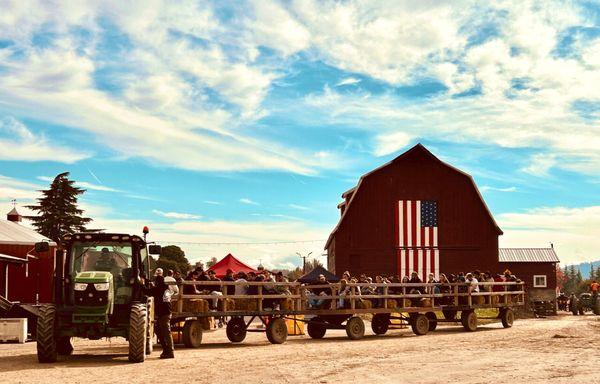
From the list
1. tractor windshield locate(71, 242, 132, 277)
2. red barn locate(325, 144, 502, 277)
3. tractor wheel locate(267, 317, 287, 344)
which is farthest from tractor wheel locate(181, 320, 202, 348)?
red barn locate(325, 144, 502, 277)

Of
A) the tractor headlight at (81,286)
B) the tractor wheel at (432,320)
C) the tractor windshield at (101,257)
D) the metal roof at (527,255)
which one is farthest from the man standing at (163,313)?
the metal roof at (527,255)

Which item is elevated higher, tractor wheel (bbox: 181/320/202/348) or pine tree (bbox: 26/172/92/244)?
pine tree (bbox: 26/172/92/244)

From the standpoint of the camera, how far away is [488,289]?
27719 millimetres

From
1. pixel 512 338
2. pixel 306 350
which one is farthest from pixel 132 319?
pixel 512 338

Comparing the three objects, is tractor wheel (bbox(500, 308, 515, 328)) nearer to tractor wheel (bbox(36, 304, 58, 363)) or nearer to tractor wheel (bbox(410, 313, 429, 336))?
tractor wheel (bbox(410, 313, 429, 336))

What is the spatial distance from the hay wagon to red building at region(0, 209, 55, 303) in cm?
A: 1304

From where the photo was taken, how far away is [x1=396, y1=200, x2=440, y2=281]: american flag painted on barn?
1827 inches

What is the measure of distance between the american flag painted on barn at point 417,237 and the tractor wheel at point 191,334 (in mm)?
27746

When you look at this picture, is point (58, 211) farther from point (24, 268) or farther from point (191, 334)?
point (191, 334)

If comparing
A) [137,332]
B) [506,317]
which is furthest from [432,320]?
[137,332]

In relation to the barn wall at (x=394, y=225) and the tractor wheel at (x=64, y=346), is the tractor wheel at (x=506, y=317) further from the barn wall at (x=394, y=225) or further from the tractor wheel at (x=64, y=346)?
the barn wall at (x=394, y=225)

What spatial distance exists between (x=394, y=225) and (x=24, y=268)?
72.3 ft

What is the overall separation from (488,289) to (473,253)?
64.3ft

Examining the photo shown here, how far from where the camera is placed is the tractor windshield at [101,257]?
1644cm
